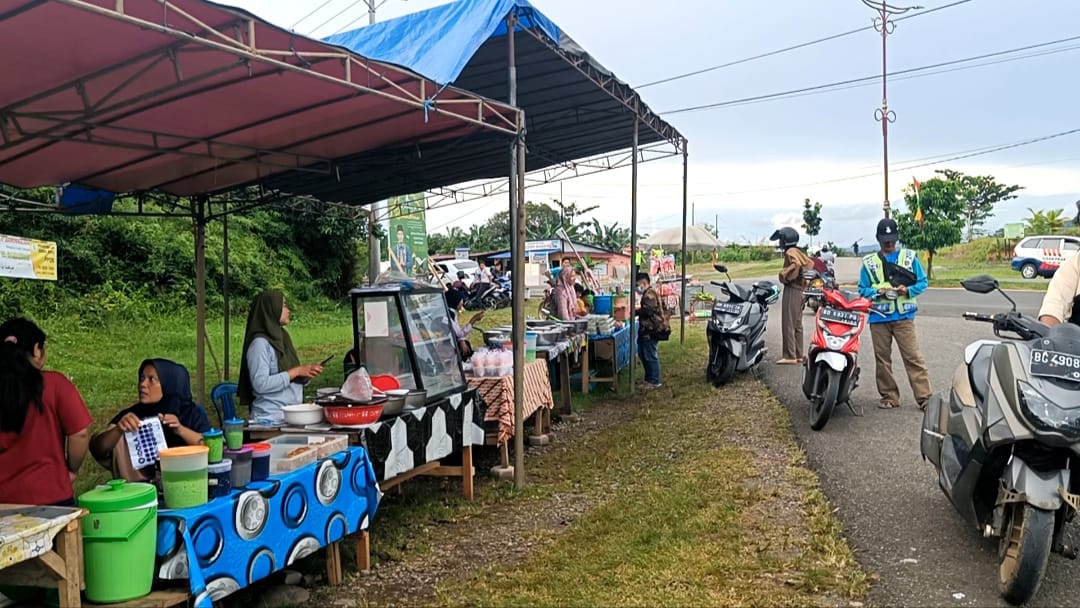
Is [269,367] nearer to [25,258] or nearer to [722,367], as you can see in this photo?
[25,258]

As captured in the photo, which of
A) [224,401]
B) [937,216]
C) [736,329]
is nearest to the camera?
[224,401]

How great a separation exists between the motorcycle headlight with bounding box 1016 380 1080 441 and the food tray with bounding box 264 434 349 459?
3189 millimetres

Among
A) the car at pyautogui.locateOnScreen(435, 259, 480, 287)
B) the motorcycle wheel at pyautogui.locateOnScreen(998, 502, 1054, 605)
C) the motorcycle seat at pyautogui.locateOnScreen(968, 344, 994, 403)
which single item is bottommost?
the motorcycle wheel at pyautogui.locateOnScreen(998, 502, 1054, 605)

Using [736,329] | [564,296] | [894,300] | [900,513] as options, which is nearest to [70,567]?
[900,513]

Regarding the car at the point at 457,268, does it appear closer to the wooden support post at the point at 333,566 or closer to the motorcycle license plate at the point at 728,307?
the motorcycle license plate at the point at 728,307

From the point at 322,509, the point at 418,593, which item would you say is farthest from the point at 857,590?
the point at 322,509

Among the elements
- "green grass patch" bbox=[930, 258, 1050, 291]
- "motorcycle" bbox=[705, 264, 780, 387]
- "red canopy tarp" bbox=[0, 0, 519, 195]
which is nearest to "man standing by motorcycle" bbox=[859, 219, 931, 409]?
"motorcycle" bbox=[705, 264, 780, 387]

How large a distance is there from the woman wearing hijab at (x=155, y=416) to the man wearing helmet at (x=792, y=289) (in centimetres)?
702

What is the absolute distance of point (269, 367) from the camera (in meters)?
5.01

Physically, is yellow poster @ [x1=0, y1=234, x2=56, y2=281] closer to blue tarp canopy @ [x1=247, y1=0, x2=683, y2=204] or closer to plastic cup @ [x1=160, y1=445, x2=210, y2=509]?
blue tarp canopy @ [x1=247, y1=0, x2=683, y2=204]

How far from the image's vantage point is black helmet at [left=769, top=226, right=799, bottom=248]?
9.41 m

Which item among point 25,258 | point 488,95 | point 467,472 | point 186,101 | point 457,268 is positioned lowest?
point 467,472

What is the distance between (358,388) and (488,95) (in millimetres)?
4748

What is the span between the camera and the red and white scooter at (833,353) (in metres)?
6.28
